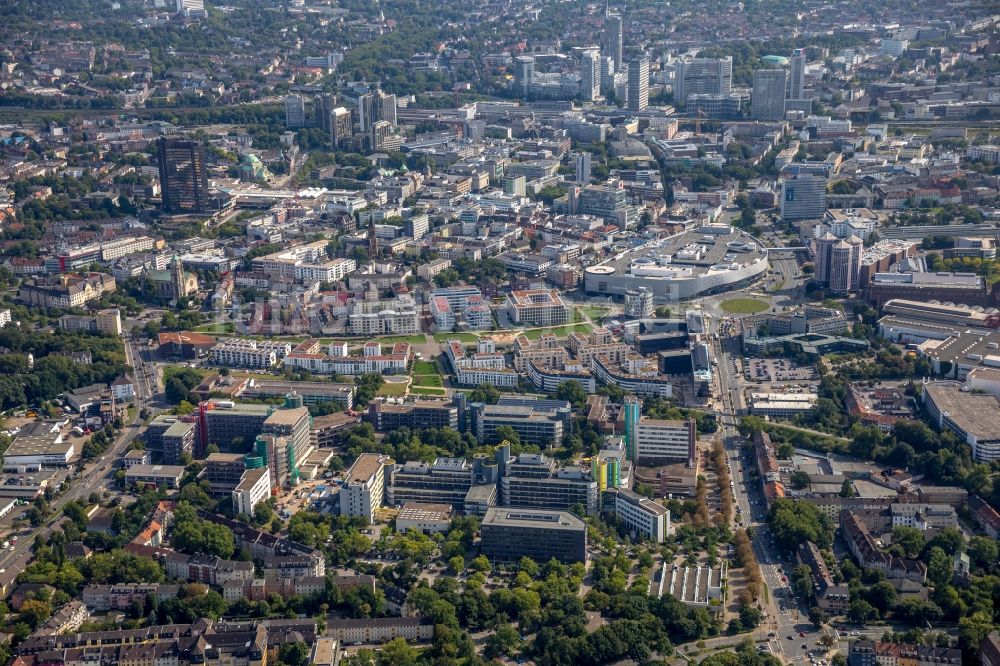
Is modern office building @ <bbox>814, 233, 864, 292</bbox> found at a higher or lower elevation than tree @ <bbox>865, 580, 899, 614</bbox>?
higher

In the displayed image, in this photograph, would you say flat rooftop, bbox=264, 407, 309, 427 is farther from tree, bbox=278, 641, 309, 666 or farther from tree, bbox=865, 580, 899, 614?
tree, bbox=865, 580, 899, 614

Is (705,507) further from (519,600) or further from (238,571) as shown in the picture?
(238,571)

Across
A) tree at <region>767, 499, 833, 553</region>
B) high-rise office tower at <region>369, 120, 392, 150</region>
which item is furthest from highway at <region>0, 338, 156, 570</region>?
high-rise office tower at <region>369, 120, 392, 150</region>

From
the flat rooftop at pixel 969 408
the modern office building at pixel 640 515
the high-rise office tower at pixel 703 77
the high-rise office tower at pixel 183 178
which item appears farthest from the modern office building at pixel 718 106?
the modern office building at pixel 640 515

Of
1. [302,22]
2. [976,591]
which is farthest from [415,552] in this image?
[302,22]

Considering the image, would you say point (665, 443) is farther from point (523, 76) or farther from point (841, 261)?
point (523, 76)
